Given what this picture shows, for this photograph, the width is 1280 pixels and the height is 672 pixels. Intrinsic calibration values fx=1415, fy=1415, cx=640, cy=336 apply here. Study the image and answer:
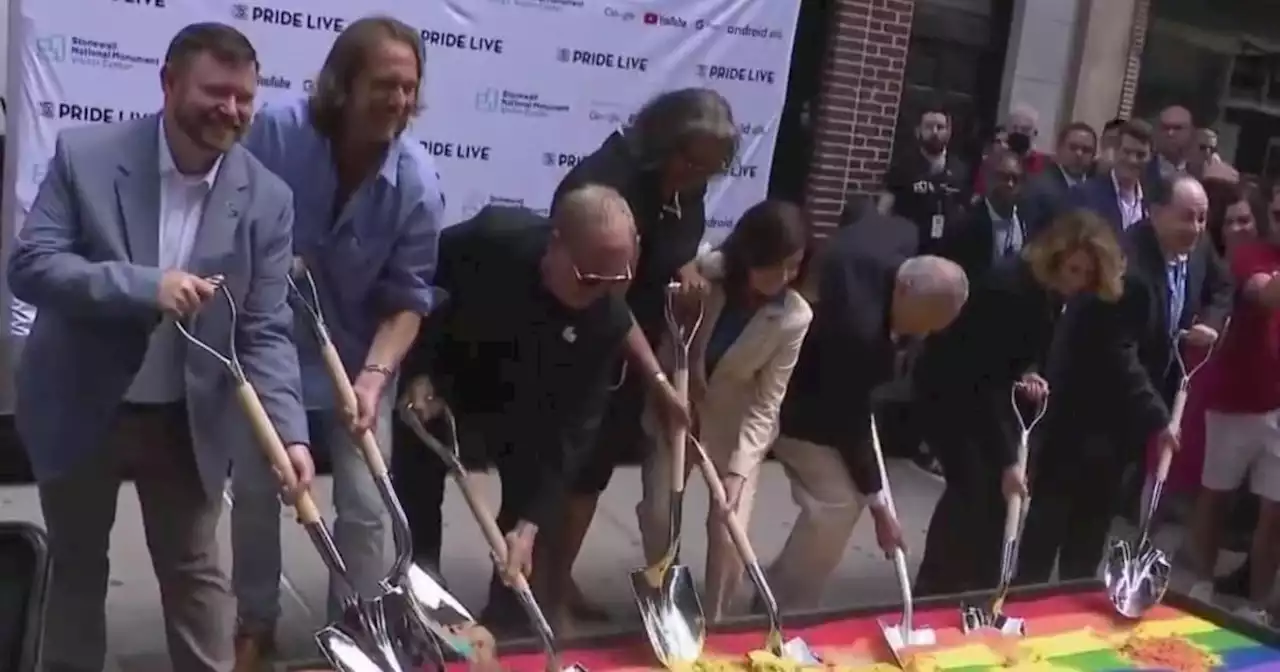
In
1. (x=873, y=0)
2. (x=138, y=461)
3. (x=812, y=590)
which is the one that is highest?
(x=873, y=0)

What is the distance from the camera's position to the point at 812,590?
4.02m

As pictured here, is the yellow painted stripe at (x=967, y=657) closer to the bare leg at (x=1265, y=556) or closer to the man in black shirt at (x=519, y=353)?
the man in black shirt at (x=519, y=353)

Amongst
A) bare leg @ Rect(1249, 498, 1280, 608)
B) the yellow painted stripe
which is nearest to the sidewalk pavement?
the yellow painted stripe

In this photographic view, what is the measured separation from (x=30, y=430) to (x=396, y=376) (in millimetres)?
783

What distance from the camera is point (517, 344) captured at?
10.2ft

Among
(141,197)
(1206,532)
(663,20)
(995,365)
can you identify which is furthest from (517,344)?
(1206,532)

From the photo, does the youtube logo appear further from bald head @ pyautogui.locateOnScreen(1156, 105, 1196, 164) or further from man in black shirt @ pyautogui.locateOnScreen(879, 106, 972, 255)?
bald head @ pyautogui.locateOnScreen(1156, 105, 1196, 164)

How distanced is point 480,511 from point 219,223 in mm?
772

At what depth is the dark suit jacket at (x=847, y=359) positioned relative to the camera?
3789mm

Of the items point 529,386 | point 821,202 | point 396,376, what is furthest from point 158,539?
point 821,202

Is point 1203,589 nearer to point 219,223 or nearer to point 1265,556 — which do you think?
point 1265,556

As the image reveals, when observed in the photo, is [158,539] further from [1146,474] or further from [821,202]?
[821,202]

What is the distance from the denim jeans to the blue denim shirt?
0.14 meters

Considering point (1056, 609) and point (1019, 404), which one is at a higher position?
point (1019, 404)
